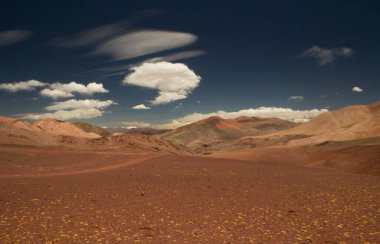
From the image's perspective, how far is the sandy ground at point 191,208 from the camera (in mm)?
10555

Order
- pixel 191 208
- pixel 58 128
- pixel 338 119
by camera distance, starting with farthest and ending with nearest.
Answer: pixel 58 128
pixel 338 119
pixel 191 208

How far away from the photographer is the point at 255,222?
11992mm

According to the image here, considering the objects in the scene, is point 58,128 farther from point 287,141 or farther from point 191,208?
point 191,208

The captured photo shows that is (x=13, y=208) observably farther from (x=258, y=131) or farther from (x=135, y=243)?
(x=258, y=131)

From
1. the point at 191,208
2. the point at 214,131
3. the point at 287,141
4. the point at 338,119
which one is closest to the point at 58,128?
the point at 287,141

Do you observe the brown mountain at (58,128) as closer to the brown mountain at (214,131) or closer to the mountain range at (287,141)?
the mountain range at (287,141)

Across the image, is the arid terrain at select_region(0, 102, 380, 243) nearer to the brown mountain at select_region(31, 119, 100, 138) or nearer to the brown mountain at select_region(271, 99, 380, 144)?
the brown mountain at select_region(31, 119, 100, 138)

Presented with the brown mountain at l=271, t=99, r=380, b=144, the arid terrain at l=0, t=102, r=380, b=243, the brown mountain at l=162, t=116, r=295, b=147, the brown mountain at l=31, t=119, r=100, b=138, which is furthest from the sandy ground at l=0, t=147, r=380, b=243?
the brown mountain at l=162, t=116, r=295, b=147

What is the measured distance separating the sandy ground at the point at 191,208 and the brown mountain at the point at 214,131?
11462 cm

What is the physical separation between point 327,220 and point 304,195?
4.61 meters

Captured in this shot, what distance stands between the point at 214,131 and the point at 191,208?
148 m

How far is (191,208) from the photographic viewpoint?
46.1 ft

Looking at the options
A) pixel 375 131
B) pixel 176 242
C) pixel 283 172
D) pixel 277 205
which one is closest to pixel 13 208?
pixel 176 242

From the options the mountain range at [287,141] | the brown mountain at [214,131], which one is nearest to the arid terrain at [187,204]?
the mountain range at [287,141]
